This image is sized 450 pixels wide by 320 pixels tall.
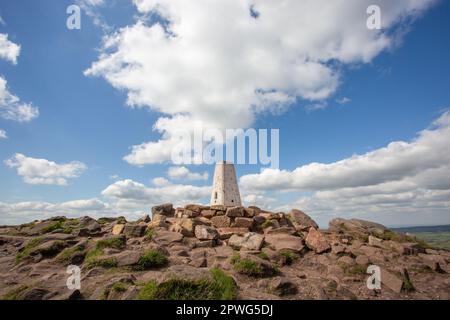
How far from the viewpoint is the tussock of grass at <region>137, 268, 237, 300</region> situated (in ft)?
27.8

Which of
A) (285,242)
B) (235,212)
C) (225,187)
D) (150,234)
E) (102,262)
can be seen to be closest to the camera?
(102,262)

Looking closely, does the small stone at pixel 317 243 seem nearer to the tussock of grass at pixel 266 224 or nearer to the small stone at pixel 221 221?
the tussock of grass at pixel 266 224

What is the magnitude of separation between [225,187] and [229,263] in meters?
16.3

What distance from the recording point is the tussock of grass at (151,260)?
11.9 metres

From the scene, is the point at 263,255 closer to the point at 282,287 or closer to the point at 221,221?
the point at 282,287

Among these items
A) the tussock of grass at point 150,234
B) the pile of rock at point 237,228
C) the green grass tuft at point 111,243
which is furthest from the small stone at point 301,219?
the green grass tuft at point 111,243

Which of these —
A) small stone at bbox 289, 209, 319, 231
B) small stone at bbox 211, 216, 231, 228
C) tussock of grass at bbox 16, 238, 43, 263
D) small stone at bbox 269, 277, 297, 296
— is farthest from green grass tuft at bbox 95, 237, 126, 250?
small stone at bbox 289, 209, 319, 231

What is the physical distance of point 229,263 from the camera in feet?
40.1

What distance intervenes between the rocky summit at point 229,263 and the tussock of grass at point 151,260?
0.14 feet

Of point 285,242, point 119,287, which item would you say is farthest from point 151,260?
point 285,242

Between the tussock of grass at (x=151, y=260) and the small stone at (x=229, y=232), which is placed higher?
the small stone at (x=229, y=232)
